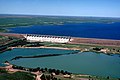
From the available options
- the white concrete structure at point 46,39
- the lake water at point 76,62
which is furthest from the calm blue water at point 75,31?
the lake water at point 76,62

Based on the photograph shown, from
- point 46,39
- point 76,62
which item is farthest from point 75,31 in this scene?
point 76,62

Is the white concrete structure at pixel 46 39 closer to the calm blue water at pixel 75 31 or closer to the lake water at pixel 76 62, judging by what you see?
the lake water at pixel 76 62

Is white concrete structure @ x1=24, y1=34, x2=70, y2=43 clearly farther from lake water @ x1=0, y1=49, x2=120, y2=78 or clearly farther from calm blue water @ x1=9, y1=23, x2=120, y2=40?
calm blue water @ x1=9, y1=23, x2=120, y2=40

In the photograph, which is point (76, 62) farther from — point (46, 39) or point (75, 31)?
point (75, 31)

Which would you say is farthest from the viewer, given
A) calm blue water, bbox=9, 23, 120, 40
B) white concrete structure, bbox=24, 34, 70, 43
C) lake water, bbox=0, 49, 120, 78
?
calm blue water, bbox=9, 23, 120, 40

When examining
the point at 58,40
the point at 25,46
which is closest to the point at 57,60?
the point at 25,46

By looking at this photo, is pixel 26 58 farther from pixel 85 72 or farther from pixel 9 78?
pixel 9 78

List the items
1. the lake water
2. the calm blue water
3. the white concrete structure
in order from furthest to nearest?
the calm blue water
the white concrete structure
the lake water

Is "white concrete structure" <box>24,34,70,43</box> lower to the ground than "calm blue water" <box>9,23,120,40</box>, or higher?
higher

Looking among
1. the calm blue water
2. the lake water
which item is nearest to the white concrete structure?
the lake water

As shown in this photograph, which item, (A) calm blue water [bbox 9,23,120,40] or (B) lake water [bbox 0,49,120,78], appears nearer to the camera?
(B) lake water [bbox 0,49,120,78]
